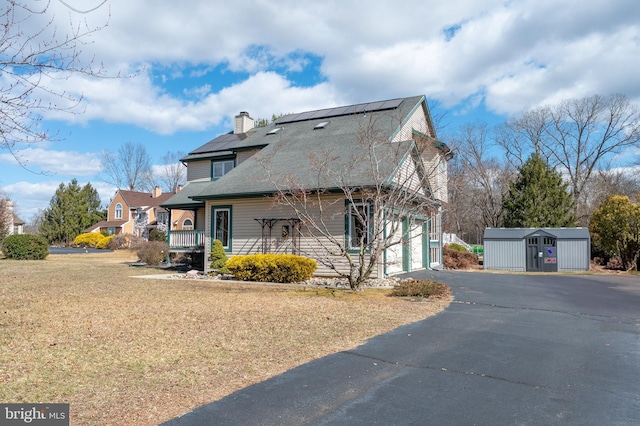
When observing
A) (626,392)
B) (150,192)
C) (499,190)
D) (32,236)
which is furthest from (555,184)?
(150,192)

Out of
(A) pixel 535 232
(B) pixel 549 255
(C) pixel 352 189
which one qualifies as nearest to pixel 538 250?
(B) pixel 549 255

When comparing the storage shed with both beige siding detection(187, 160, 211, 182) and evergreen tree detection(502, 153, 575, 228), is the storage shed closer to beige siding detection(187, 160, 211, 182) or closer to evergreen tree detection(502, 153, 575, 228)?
evergreen tree detection(502, 153, 575, 228)

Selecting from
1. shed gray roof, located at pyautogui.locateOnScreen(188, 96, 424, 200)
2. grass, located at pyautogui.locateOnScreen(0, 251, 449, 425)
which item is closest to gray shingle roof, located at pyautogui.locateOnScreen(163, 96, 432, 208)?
shed gray roof, located at pyautogui.locateOnScreen(188, 96, 424, 200)

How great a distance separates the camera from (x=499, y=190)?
46094 millimetres

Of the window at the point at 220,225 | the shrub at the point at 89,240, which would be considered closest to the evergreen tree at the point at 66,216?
the shrub at the point at 89,240

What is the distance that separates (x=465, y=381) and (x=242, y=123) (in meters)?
24.6

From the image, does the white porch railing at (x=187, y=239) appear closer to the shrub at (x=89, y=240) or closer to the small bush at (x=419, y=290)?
the small bush at (x=419, y=290)

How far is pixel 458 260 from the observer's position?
969 inches

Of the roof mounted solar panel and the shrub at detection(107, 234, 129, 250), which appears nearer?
the roof mounted solar panel

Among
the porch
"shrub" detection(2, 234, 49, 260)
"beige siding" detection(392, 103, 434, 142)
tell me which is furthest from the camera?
"shrub" detection(2, 234, 49, 260)

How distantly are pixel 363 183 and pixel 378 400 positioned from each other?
10.7 meters

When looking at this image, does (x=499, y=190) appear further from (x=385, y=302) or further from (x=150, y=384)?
(x=150, y=384)

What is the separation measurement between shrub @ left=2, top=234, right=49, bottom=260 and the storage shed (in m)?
26.3

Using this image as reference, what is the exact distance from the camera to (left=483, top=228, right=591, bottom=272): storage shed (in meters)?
22.3
